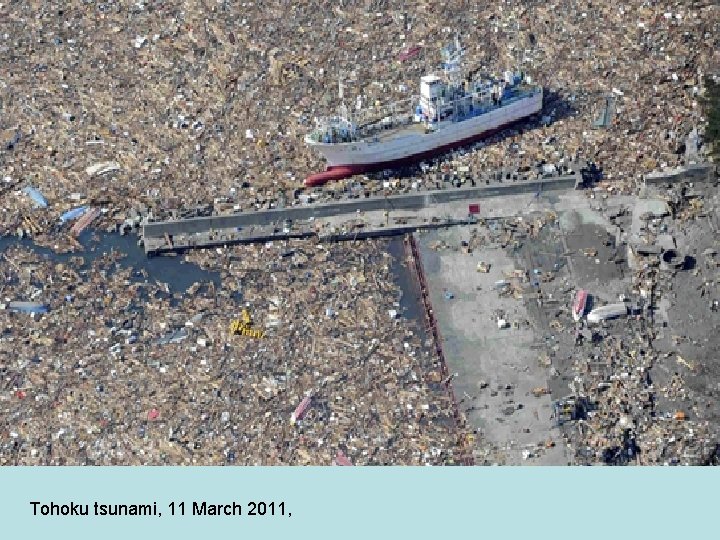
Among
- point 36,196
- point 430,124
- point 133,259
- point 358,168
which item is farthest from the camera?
point 36,196

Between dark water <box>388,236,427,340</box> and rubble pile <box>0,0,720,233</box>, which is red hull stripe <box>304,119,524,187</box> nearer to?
rubble pile <box>0,0,720,233</box>

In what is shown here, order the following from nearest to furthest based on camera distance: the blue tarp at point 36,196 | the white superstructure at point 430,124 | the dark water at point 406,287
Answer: the dark water at point 406,287
the white superstructure at point 430,124
the blue tarp at point 36,196

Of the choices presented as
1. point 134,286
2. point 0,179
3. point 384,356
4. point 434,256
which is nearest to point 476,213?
point 434,256

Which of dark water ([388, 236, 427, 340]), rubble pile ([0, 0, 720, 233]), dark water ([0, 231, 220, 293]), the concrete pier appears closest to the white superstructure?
rubble pile ([0, 0, 720, 233])

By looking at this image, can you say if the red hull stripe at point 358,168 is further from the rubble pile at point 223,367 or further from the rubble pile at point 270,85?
the rubble pile at point 223,367

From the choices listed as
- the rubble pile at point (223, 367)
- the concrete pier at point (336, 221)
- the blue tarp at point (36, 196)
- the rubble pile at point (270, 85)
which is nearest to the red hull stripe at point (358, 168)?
the rubble pile at point (270, 85)

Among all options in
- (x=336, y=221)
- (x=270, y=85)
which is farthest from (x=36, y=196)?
(x=336, y=221)

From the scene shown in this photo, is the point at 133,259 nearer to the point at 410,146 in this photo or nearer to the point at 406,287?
the point at 406,287
